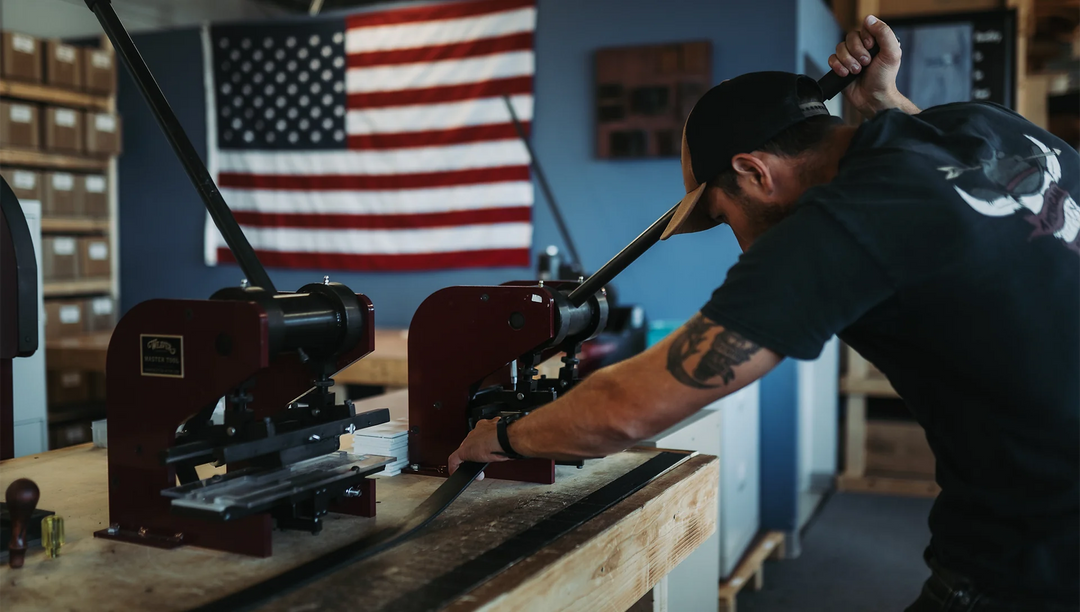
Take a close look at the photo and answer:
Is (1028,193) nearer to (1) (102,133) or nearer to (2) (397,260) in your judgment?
(2) (397,260)

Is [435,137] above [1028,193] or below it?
→ above

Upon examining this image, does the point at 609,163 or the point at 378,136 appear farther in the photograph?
the point at 378,136

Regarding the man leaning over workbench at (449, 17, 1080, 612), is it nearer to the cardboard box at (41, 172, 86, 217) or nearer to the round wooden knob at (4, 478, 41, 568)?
the round wooden knob at (4, 478, 41, 568)

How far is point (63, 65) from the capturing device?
16.0ft

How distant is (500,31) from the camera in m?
4.58

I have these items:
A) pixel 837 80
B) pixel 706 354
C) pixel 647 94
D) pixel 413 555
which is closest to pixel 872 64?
pixel 837 80

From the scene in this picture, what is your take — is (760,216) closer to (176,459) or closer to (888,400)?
(176,459)

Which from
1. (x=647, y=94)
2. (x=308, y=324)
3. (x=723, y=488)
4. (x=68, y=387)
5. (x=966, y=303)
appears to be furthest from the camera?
(x=68, y=387)

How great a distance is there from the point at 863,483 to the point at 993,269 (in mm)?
4155

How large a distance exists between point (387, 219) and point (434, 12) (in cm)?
109

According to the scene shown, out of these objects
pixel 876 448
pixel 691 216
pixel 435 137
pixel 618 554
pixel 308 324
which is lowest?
pixel 876 448

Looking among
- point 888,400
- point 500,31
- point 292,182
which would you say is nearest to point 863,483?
point 888,400

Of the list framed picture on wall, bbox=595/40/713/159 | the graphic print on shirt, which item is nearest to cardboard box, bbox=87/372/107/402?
framed picture on wall, bbox=595/40/713/159

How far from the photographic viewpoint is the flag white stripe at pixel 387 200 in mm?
4641
